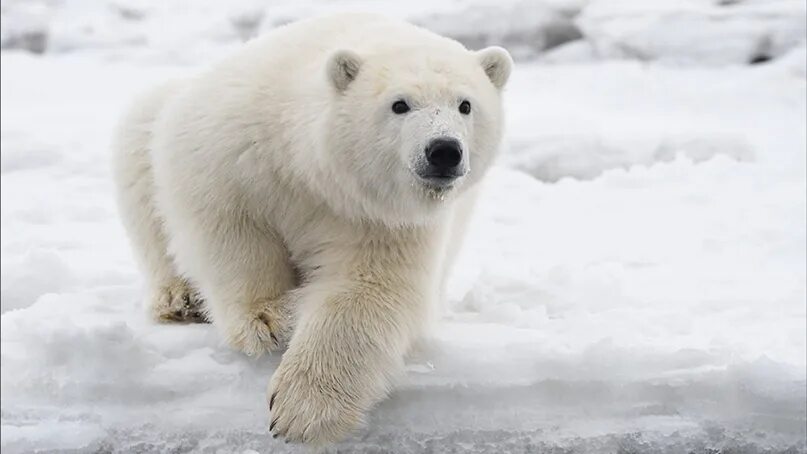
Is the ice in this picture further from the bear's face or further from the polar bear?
the bear's face

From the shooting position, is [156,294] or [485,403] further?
[156,294]

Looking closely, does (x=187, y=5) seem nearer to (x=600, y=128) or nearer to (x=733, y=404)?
(x=600, y=128)

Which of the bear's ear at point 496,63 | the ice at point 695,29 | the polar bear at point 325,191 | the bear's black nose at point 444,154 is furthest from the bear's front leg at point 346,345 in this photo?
the ice at point 695,29

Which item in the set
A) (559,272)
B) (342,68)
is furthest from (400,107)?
(559,272)

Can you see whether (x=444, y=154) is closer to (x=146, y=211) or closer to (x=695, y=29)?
(x=146, y=211)

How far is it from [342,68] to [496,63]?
1.65 ft

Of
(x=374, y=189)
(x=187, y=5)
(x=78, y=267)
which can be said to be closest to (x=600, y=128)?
(x=78, y=267)

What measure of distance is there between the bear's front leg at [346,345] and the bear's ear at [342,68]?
53 cm

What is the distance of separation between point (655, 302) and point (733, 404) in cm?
103

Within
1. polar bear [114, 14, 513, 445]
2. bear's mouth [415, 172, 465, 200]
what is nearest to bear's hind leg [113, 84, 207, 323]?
polar bear [114, 14, 513, 445]

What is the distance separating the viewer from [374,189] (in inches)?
117

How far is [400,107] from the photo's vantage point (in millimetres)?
2857

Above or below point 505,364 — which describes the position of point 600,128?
above

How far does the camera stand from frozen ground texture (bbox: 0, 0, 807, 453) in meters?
2.91
